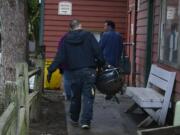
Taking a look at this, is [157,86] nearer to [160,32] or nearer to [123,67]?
[160,32]

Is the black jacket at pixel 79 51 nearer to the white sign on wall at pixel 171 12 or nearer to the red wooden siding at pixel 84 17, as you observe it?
the white sign on wall at pixel 171 12

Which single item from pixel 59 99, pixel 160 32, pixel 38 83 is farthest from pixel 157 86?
pixel 59 99

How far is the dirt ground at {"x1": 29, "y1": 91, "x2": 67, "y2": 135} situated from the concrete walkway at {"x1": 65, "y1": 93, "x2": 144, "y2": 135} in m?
0.15

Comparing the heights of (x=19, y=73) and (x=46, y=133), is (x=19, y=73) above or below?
above

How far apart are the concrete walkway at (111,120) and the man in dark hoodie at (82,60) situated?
280mm

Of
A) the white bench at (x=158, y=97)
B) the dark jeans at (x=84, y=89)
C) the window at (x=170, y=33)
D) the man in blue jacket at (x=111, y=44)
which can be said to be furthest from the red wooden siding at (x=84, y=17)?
the dark jeans at (x=84, y=89)

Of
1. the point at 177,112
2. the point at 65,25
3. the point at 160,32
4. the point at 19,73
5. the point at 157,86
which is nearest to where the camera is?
the point at 177,112

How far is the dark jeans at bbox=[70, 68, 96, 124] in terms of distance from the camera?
340 inches

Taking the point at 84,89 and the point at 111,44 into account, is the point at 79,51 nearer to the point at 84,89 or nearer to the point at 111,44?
the point at 84,89

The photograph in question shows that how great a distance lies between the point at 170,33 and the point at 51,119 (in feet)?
8.05

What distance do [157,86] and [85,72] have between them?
5.23 feet

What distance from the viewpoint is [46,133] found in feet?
28.1

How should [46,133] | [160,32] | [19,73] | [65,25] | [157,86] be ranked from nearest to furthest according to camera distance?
[19,73] → [46,133] → [157,86] → [160,32] → [65,25]

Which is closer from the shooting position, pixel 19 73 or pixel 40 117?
pixel 19 73
